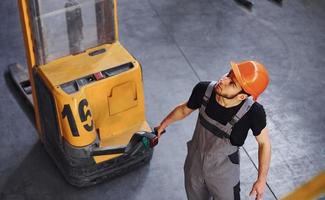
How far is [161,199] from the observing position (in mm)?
4430

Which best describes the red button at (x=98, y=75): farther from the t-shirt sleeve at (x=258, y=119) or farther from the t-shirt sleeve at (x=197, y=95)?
the t-shirt sleeve at (x=258, y=119)

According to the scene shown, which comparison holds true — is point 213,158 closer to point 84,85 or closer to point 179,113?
point 179,113

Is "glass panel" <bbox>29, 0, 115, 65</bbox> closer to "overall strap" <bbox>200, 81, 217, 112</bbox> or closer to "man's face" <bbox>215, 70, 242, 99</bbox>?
"overall strap" <bbox>200, 81, 217, 112</bbox>

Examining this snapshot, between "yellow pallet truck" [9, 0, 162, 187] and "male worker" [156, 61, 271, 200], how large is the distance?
1.72 ft

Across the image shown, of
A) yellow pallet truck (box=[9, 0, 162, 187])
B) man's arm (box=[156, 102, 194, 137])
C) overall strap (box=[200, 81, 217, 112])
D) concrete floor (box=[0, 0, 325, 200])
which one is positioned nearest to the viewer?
overall strap (box=[200, 81, 217, 112])

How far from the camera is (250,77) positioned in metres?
3.09

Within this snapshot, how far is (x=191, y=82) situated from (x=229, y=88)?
2536 millimetres

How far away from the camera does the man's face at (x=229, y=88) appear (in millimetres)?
3113

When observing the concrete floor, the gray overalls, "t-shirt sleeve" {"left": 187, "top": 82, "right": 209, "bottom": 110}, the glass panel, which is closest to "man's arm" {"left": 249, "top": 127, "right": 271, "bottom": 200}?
the gray overalls

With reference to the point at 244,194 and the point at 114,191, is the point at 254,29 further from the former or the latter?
the point at 114,191

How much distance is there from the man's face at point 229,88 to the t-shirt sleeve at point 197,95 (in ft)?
0.77

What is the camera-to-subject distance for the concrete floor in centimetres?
458

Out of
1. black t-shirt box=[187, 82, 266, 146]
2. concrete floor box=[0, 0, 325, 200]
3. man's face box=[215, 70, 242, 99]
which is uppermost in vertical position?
man's face box=[215, 70, 242, 99]

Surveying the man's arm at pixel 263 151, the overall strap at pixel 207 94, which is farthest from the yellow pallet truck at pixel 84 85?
the man's arm at pixel 263 151
